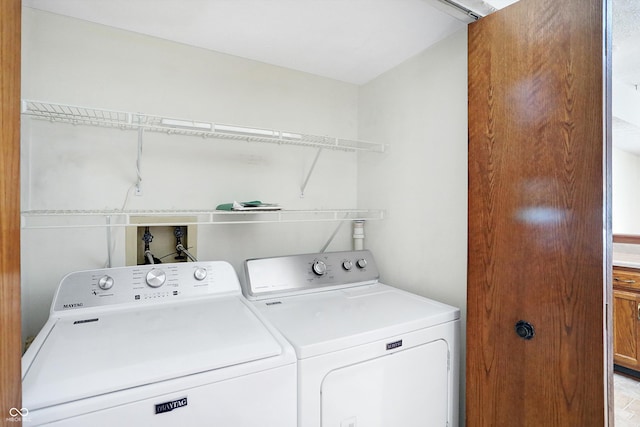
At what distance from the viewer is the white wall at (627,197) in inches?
123

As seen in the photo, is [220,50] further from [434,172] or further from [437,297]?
[437,297]

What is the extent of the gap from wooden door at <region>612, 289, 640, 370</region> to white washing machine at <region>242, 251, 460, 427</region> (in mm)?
2434

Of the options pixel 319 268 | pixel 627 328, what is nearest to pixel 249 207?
pixel 319 268

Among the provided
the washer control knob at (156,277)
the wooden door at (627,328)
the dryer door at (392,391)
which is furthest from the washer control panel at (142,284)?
the wooden door at (627,328)

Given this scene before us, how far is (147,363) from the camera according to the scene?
942 mm

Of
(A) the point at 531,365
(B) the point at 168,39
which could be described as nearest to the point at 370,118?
(B) the point at 168,39

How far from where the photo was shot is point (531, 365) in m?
1.23

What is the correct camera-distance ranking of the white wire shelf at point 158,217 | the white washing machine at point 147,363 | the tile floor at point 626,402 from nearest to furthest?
1. the white washing machine at point 147,363
2. the white wire shelf at point 158,217
3. the tile floor at point 626,402

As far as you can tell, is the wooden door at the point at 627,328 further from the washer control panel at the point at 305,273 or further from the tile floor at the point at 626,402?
the washer control panel at the point at 305,273

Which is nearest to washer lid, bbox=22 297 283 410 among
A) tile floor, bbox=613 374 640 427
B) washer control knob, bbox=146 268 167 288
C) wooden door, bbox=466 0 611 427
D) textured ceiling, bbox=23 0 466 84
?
washer control knob, bbox=146 268 167 288

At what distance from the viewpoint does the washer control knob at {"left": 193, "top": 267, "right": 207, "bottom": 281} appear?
5.24 ft

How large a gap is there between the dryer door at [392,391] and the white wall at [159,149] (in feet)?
3.63

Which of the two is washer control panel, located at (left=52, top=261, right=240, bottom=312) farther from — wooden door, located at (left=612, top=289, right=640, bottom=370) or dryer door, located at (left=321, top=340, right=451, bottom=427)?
wooden door, located at (left=612, top=289, right=640, bottom=370)

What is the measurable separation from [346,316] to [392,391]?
36 centimetres
